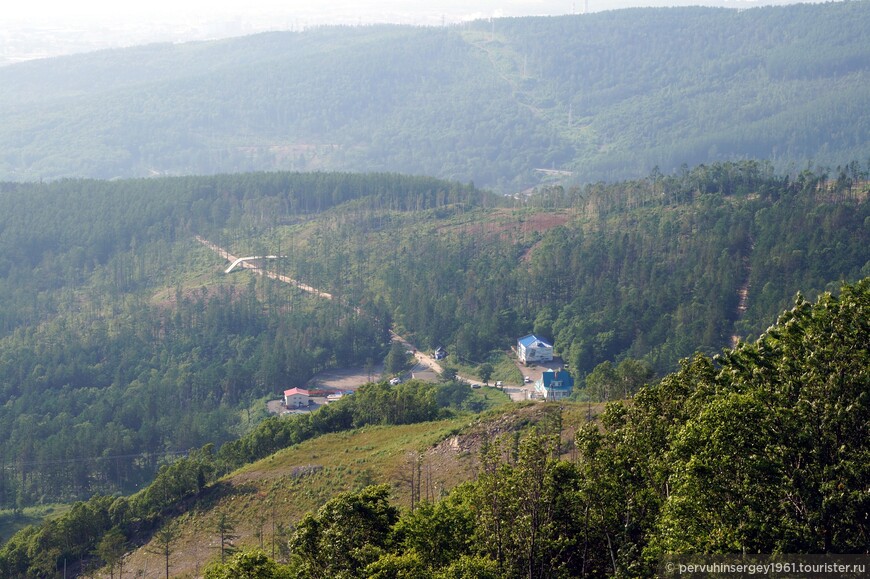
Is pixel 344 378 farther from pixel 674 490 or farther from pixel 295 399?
pixel 674 490

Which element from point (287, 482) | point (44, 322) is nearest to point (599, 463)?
point (287, 482)

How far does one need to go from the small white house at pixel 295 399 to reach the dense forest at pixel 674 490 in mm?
67689

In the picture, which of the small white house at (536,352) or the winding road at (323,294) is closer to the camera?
the winding road at (323,294)

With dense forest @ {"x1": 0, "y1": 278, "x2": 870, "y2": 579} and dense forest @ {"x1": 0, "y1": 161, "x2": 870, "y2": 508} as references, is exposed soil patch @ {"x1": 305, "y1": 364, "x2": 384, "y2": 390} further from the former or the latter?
dense forest @ {"x1": 0, "y1": 278, "x2": 870, "y2": 579}

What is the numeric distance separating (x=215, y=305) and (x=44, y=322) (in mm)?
22388

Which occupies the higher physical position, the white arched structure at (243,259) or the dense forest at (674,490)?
the dense forest at (674,490)

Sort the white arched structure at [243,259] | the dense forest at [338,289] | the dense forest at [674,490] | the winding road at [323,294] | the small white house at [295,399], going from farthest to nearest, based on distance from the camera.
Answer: the white arched structure at [243,259]
the small white house at [295,399]
the winding road at [323,294]
the dense forest at [338,289]
the dense forest at [674,490]

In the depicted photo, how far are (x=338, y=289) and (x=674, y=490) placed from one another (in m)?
105

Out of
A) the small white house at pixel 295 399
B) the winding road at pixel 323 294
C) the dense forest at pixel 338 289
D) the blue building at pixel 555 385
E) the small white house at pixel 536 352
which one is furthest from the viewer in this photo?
the small white house at pixel 536 352

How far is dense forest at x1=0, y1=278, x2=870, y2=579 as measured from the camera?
87.7ft

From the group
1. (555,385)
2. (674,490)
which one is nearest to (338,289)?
(555,385)

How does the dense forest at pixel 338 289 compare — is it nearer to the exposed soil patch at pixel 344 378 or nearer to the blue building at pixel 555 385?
the exposed soil patch at pixel 344 378

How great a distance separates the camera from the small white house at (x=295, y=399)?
10169 cm

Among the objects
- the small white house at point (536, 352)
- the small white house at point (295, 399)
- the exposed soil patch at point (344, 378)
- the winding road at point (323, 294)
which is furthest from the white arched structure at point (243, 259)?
the small white house at point (536, 352)
